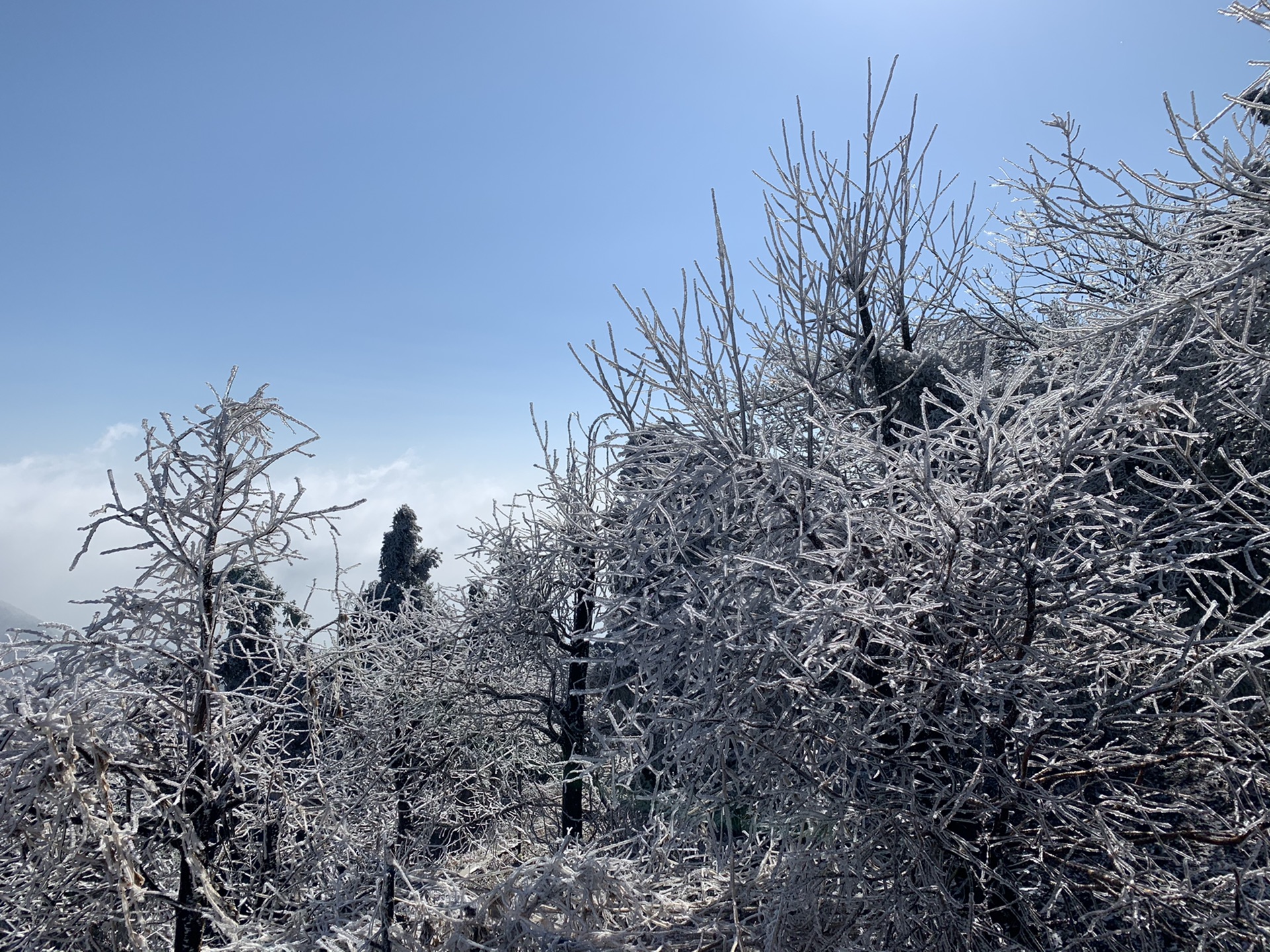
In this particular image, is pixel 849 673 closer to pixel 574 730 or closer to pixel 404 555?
pixel 574 730

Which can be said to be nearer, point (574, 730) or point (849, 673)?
point (849, 673)

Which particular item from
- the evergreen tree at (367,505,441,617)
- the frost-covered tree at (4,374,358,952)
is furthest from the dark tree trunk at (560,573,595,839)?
the evergreen tree at (367,505,441,617)

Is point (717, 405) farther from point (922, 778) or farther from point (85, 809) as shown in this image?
point (85, 809)

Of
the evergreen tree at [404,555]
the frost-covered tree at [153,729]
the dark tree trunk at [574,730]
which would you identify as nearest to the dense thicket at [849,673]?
the frost-covered tree at [153,729]

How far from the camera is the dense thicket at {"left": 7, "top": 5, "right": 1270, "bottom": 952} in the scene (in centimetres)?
395

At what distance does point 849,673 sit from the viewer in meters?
3.66

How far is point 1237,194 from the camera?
4012 millimetres

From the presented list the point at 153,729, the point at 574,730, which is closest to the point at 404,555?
the point at 574,730

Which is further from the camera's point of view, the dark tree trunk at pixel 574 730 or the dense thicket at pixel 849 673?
the dark tree trunk at pixel 574 730

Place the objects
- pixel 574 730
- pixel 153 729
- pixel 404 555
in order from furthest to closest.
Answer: pixel 404 555
pixel 574 730
pixel 153 729

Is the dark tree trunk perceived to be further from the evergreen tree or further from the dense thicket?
the evergreen tree

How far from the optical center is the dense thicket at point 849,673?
3.95 metres

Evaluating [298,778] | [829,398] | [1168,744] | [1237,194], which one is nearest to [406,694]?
[298,778]

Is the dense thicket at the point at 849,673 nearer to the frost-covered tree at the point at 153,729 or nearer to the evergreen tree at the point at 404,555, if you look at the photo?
the frost-covered tree at the point at 153,729
